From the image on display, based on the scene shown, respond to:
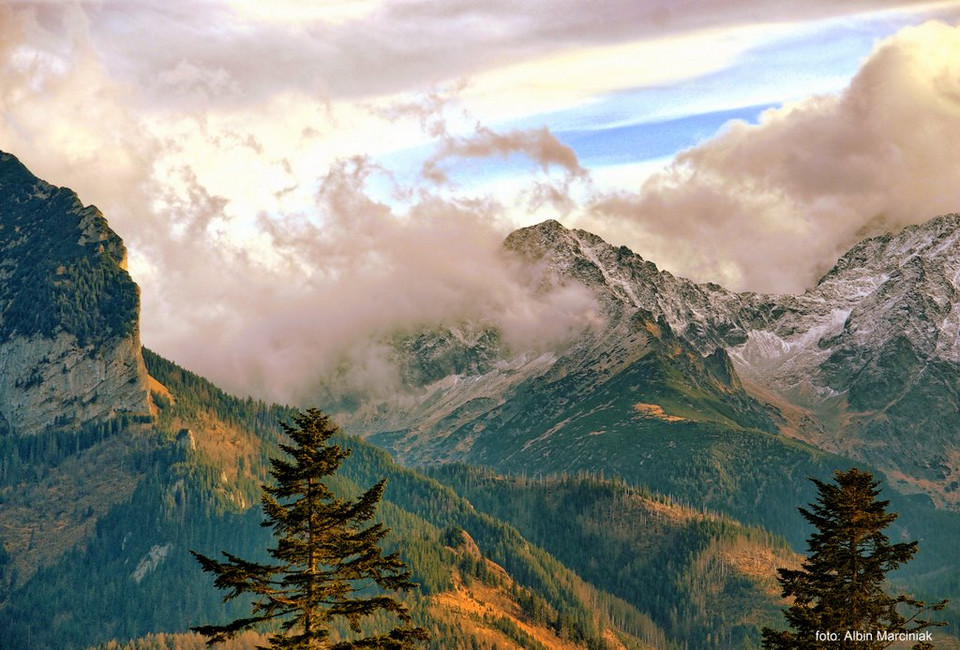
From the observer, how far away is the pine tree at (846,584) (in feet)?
294

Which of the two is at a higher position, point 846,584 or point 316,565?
point 846,584

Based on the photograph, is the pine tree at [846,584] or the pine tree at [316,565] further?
the pine tree at [846,584]

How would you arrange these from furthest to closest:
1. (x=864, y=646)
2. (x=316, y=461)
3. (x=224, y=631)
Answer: (x=864, y=646) < (x=316, y=461) < (x=224, y=631)

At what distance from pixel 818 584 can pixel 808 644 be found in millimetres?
4353

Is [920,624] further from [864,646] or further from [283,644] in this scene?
[283,644]

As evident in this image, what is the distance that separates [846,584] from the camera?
9169 cm

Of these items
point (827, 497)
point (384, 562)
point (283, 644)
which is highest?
point (827, 497)

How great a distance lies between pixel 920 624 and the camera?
3610 inches

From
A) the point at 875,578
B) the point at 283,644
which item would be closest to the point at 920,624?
the point at 875,578

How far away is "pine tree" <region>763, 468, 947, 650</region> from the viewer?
89500 mm

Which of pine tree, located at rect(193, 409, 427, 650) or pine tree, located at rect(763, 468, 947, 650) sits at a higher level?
pine tree, located at rect(763, 468, 947, 650)

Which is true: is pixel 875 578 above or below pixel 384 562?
above

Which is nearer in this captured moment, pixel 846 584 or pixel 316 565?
pixel 316 565

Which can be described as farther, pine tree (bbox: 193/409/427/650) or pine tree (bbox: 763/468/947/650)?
pine tree (bbox: 763/468/947/650)
